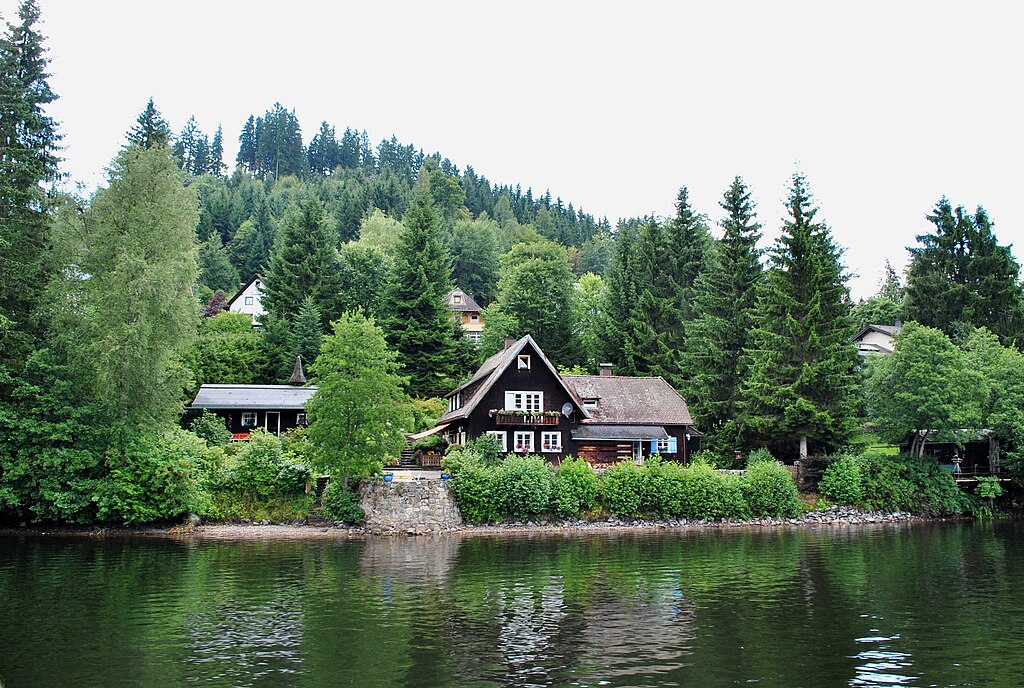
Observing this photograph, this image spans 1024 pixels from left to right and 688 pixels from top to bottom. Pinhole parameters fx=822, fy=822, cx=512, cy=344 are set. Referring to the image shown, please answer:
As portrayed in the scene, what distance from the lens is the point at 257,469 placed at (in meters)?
44.8

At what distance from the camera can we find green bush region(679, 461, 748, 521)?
4681cm

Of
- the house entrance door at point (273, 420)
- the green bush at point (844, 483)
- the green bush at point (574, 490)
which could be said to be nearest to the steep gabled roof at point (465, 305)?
the house entrance door at point (273, 420)

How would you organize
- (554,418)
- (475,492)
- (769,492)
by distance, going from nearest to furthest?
(475,492) → (769,492) → (554,418)

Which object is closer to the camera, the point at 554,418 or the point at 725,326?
the point at 554,418

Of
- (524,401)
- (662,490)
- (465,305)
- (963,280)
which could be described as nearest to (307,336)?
(524,401)

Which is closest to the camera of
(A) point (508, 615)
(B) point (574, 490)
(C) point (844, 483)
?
(A) point (508, 615)

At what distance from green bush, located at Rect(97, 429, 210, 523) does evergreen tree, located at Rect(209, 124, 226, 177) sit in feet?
494

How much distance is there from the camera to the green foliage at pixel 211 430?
51.7 metres

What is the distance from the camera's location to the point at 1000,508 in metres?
53.2

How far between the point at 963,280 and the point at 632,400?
3335 centimetres

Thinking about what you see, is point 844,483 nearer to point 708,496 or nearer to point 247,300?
point 708,496

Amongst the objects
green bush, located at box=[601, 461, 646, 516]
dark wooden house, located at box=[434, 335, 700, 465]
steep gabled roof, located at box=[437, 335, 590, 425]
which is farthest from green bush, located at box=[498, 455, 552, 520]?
steep gabled roof, located at box=[437, 335, 590, 425]

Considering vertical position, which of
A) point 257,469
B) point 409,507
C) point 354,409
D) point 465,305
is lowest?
point 409,507

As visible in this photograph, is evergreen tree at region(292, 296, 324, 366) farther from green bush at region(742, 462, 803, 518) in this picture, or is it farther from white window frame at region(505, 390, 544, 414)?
green bush at region(742, 462, 803, 518)
